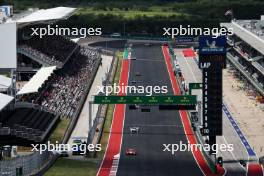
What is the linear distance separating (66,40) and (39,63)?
2922cm

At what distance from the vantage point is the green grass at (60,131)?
8053 centimetres

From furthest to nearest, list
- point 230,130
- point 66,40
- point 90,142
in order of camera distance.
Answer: point 66,40
point 230,130
point 90,142

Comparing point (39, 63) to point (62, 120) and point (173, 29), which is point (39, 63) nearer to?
point (62, 120)

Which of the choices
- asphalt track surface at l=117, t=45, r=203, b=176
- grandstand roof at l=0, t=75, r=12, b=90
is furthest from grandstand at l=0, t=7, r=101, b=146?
asphalt track surface at l=117, t=45, r=203, b=176

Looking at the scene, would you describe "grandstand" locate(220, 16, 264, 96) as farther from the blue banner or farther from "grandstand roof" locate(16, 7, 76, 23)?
the blue banner

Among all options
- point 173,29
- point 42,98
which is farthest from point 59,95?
point 173,29

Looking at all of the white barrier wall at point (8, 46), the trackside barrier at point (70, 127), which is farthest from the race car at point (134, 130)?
the white barrier wall at point (8, 46)

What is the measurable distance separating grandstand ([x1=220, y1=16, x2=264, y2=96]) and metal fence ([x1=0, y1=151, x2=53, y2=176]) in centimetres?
4748

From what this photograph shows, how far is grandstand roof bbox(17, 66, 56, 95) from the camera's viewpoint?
88688mm

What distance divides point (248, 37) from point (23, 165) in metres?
72.3

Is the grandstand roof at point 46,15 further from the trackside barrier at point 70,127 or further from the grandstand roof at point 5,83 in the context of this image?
the grandstand roof at point 5,83

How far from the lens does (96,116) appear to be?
9156cm

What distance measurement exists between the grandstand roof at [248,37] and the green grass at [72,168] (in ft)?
157

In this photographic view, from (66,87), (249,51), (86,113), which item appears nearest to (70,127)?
(86,113)
